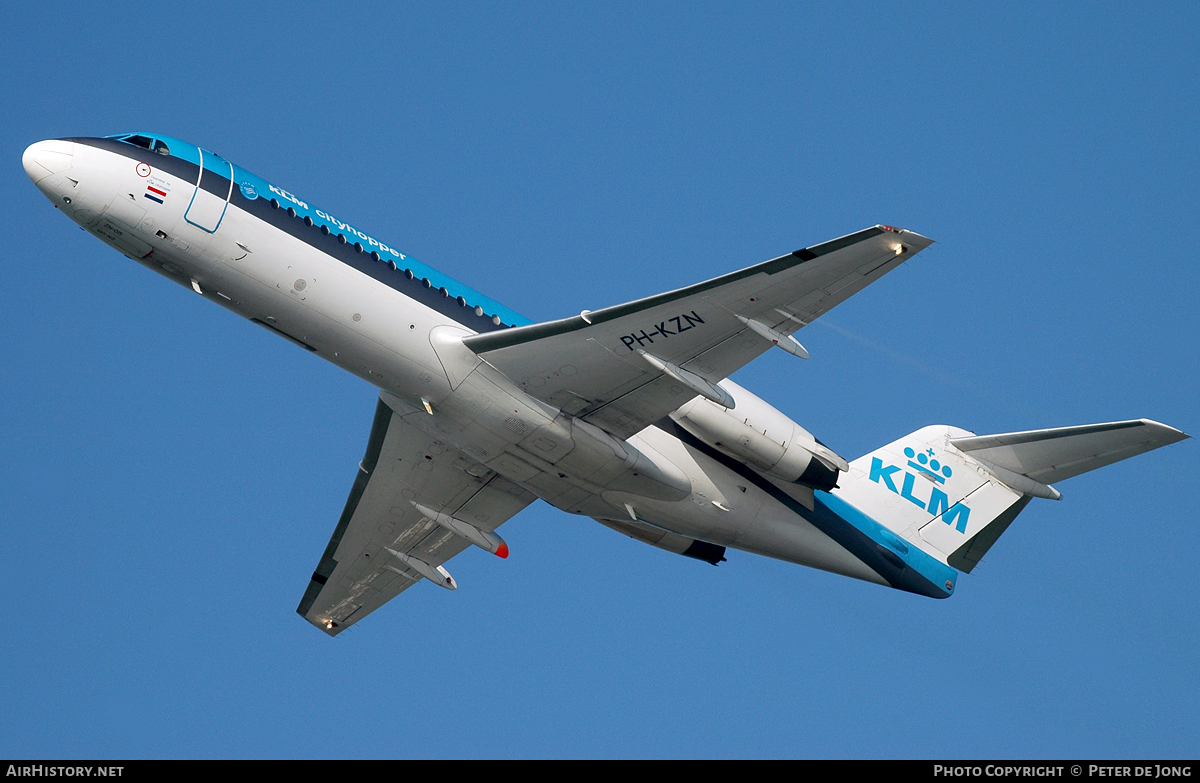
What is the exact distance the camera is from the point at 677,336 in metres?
21.5

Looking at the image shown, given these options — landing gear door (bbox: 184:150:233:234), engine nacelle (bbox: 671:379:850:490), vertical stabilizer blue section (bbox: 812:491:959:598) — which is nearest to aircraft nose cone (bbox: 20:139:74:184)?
landing gear door (bbox: 184:150:233:234)

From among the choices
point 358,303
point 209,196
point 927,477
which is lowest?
point 358,303

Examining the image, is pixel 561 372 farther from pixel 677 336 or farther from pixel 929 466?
pixel 929 466

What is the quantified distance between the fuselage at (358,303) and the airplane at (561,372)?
39 mm

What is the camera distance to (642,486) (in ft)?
79.4

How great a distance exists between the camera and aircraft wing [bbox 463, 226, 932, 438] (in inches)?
773

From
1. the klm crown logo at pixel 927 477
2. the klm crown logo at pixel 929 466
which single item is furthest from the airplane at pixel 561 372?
the klm crown logo at pixel 929 466

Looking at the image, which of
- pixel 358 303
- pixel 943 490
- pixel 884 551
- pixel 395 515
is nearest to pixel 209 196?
pixel 358 303

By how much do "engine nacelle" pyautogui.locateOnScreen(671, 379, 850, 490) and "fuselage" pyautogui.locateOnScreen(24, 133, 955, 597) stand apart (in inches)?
39.9

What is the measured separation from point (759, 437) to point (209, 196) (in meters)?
11.0

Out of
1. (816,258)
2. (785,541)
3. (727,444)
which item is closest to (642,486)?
(727,444)

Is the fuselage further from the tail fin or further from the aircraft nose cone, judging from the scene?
the tail fin
